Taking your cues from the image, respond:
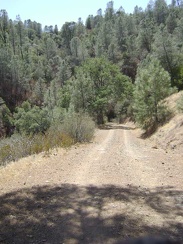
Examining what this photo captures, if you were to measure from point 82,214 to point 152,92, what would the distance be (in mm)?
22594

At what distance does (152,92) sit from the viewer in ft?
87.7

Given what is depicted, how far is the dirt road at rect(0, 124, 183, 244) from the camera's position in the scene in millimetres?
4613

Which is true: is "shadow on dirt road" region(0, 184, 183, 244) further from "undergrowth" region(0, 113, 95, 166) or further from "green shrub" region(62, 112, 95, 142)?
"green shrub" region(62, 112, 95, 142)

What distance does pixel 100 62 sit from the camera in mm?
45312

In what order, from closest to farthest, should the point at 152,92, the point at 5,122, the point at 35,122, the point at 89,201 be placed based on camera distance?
the point at 89,201 → the point at 152,92 → the point at 35,122 → the point at 5,122

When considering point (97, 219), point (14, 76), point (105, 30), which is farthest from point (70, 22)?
point (97, 219)

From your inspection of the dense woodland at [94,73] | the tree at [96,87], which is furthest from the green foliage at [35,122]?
the tree at [96,87]

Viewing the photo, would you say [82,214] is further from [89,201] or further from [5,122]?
[5,122]

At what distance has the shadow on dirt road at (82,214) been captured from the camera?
451cm

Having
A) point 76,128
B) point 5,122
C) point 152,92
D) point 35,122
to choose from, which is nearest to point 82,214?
point 76,128

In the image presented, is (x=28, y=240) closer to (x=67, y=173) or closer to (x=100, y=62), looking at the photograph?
(x=67, y=173)

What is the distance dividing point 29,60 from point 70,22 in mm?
49683

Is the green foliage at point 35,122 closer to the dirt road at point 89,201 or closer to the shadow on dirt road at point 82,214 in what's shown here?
the dirt road at point 89,201

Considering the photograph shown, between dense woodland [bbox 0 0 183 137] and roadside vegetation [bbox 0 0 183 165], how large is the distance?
0.11 m
